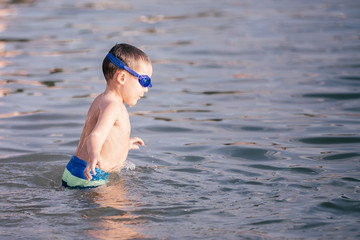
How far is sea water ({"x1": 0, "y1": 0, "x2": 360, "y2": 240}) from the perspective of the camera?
4.66 m

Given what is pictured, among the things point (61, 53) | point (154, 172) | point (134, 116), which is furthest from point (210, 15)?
point (154, 172)

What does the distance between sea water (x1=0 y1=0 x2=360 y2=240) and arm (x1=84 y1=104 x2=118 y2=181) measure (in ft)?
1.08

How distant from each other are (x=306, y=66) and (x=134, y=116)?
3.55 meters

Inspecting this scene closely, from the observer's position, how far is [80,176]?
5262 mm

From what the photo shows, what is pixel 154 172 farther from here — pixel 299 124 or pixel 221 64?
pixel 221 64

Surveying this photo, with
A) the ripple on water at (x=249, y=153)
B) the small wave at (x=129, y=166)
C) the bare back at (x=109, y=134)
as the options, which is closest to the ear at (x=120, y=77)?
the bare back at (x=109, y=134)

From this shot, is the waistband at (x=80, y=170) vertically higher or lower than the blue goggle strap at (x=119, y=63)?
lower

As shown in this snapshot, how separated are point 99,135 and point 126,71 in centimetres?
65

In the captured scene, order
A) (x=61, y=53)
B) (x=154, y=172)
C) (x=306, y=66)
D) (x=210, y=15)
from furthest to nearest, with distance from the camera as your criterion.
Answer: (x=210, y=15) → (x=61, y=53) → (x=306, y=66) → (x=154, y=172)

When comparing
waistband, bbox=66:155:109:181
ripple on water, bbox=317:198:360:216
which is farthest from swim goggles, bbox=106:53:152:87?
ripple on water, bbox=317:198:360:216

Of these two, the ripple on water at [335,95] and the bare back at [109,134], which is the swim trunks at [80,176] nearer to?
the bare back at [109,134]

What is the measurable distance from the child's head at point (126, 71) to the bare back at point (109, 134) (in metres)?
0.12

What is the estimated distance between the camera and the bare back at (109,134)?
526cm

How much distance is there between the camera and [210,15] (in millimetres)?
16875
